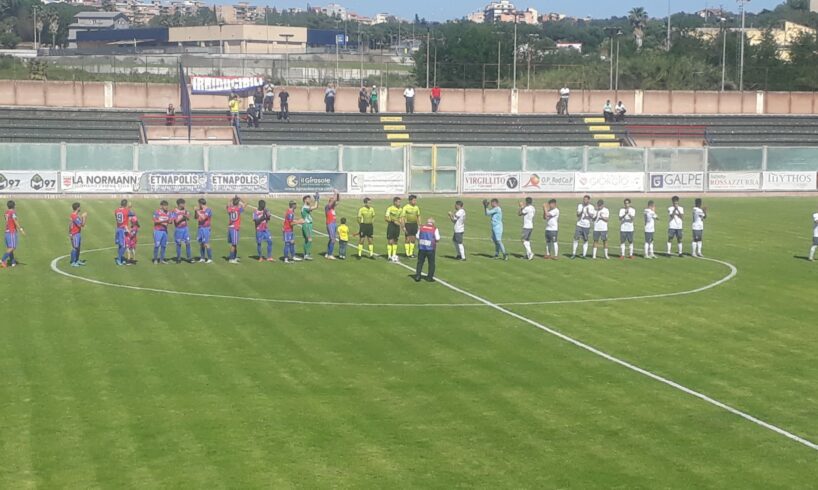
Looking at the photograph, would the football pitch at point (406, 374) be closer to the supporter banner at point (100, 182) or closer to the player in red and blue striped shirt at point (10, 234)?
the player in red and blue striped shirt at point (10, 234)

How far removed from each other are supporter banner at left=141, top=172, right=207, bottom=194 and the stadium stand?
9.66 m

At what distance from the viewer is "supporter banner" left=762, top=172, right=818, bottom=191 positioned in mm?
68375

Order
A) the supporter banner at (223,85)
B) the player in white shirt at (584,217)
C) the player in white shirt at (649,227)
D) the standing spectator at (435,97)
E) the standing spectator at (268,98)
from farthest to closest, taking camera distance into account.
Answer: the standing spectator at (435,97)
the supporter banner at (223,85)
the standing spectator at (268,98)
the player in white shirt at (649,227)
the player in white shirt at (584,217)

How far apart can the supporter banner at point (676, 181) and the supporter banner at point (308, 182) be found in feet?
59.6

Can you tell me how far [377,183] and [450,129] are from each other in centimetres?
1524

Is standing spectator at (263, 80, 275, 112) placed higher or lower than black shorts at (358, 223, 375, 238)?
higher

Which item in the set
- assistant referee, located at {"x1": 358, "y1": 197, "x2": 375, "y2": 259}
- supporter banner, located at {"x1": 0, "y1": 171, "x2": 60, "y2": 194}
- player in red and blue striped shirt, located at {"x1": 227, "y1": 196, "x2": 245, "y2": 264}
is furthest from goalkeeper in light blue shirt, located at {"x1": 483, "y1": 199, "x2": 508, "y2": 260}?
supporter banner, located at {"x1": 0, "y1": 171, "x2": 60, "y2": 194}

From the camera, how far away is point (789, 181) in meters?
68.7

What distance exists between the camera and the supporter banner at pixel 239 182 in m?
59.3

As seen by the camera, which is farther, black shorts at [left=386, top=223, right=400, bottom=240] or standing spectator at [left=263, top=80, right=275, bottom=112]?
standing spectator at [left=263, top=80, right=275, bottom=112]

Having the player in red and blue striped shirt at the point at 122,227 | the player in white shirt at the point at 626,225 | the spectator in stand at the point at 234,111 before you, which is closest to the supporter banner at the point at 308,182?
the spectator in stand at the point at 234,111

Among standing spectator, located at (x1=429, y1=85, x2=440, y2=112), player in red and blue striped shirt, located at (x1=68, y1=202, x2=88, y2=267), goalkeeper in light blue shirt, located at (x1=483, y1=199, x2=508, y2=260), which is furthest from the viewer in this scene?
standing spectator, located at (x1=429, y1=85, x2=440, y2=112)

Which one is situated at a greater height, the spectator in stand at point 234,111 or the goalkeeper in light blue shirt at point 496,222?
the spectator in stand at point 234,111

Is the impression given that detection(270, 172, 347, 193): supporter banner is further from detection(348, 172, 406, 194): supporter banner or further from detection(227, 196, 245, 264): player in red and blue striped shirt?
detection(227, 196, 245, 264): player in red and blue striped shirt
